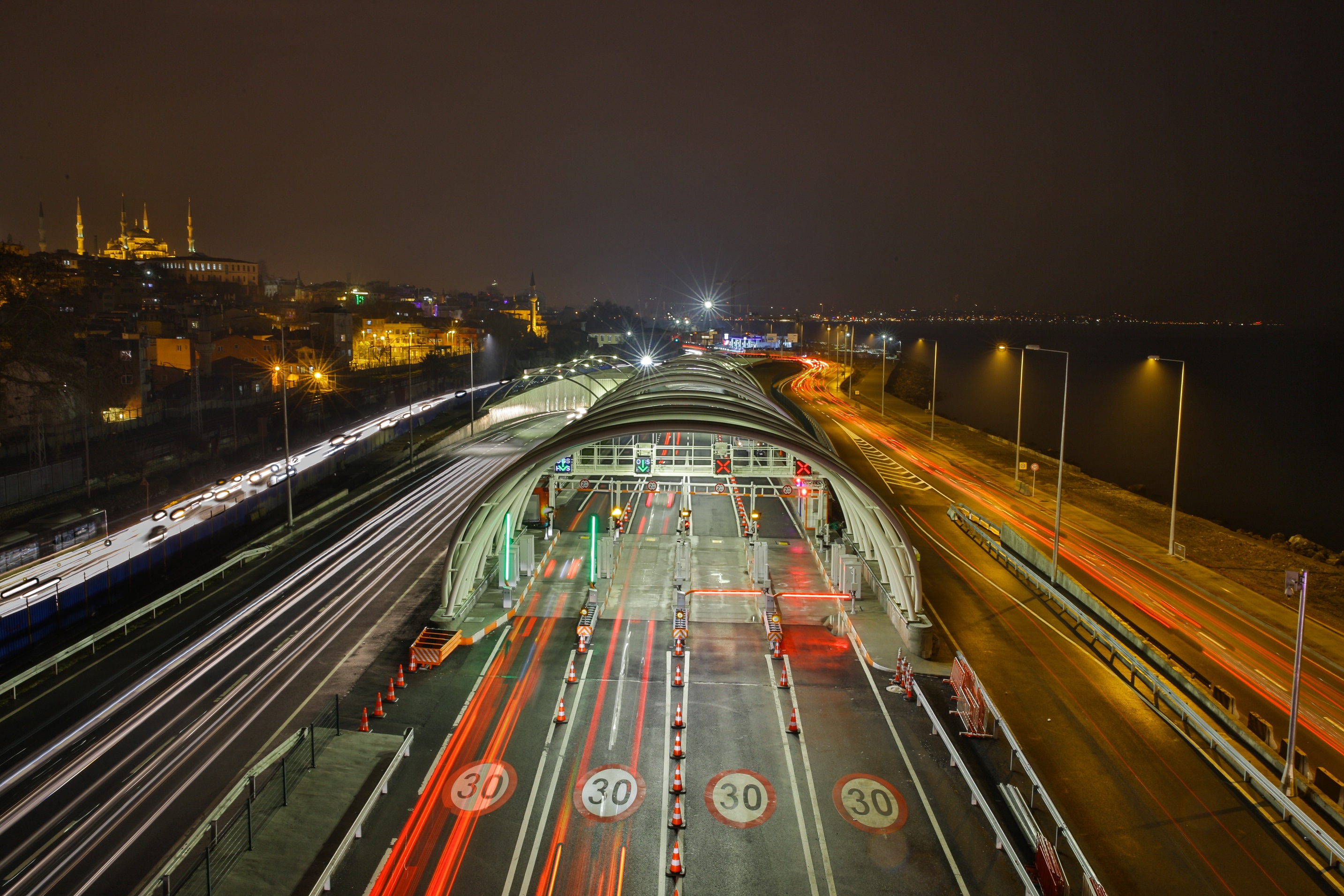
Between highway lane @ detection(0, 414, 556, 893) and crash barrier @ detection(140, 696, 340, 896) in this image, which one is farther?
highway lane @ detection(0, 414, 556, 893)

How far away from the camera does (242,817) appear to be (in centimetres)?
1063

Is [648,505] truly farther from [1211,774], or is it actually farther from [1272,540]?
[1272,540]

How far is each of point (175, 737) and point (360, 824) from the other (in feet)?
17.7

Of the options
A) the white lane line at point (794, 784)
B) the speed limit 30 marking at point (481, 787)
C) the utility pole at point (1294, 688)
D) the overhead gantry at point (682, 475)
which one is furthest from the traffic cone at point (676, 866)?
the utility pole at point (1294, 688)

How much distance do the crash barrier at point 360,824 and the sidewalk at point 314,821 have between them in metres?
0.12

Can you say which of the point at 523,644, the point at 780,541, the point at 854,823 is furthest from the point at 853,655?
the point at 780,541

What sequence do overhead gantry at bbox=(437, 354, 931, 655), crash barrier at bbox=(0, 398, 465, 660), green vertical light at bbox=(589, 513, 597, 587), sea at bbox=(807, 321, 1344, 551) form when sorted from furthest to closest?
sea at bbox=(807, 321, 1344, 551) → green vertical light at bbox=(589, 513, 597, 587) → crash barrier at bbox=(0, 398, 465, 660) → overhead gantry at bbox=(437, 354, 931, 655)

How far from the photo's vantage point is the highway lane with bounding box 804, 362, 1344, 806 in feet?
48.9

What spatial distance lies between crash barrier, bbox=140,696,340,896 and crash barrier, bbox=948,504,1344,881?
14.8 metres

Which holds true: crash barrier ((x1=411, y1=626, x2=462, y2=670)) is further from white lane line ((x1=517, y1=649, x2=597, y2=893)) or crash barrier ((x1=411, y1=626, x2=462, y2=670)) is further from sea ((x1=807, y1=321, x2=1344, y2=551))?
sea ((x1=807, y1=321, x2=1344, y2=551))

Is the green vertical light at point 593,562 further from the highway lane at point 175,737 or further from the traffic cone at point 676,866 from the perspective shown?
the traffic cone at point 676,866

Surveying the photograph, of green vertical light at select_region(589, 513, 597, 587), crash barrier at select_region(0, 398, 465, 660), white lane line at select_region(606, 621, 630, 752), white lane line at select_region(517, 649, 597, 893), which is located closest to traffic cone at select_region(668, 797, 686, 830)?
white lane line at select_region(517, 649, 597, 893)

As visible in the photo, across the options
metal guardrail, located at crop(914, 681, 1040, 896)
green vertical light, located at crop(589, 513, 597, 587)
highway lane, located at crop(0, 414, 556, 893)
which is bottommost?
highway lane, located at crop(0, 414, 556, 893)

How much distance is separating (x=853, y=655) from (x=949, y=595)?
6109 millimetres
